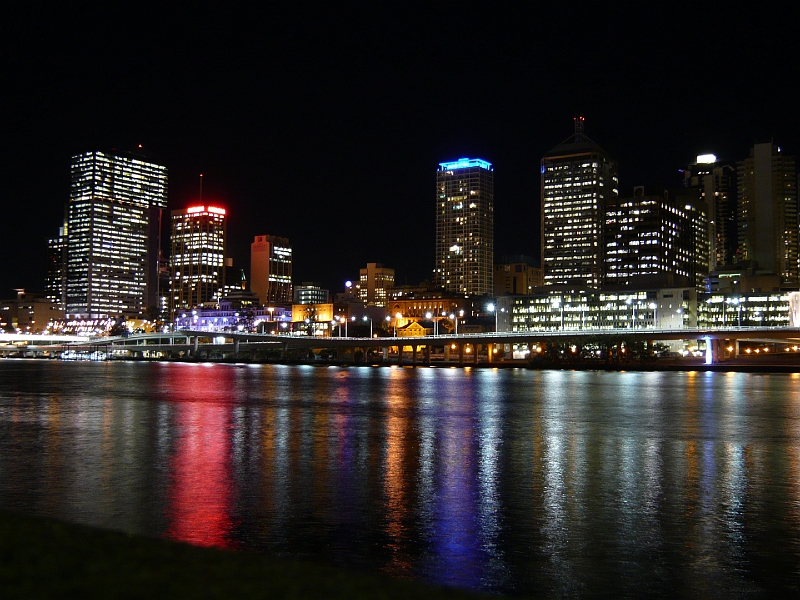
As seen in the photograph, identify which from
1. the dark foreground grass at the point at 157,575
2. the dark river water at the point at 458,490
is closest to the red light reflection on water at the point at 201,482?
the dark river water at the point at 458,490

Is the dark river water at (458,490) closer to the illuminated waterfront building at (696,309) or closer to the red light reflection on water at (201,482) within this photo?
the red light reflection on water at (201,482)

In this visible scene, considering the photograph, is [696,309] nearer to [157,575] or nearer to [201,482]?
[201,482]

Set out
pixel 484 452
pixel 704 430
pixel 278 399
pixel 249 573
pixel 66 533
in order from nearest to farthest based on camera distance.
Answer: pixel 249 573
pixel 66 533
pixel 484 452
pixel 704 430
pixel 278 399

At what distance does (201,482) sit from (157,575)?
1470 cm

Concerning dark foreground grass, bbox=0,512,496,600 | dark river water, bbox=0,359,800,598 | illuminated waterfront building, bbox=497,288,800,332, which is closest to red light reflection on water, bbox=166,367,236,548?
dark river water, bbox=0,359,800,598

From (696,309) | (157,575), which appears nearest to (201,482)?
(157,575)

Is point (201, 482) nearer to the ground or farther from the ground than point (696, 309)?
nearer to the ground

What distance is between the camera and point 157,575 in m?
8.30

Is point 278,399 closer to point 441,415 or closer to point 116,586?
point 441,415

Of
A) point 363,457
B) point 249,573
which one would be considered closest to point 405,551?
point 249,573

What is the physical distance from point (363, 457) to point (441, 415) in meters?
19.1

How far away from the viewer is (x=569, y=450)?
30.7 metres

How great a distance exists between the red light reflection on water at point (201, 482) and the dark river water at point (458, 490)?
0.08 meters

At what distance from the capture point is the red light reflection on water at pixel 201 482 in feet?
53.1
